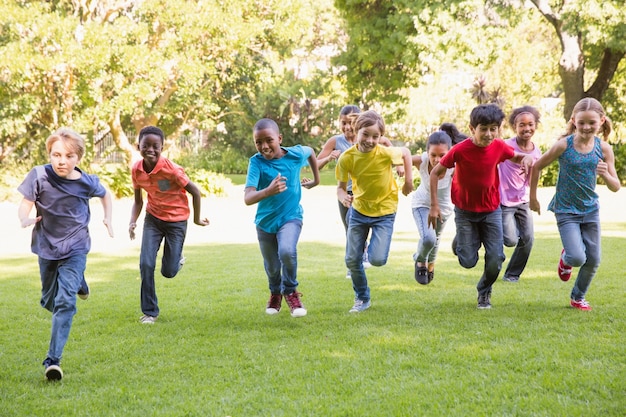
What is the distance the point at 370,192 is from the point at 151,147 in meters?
2.06

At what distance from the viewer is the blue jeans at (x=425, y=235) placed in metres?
7.92

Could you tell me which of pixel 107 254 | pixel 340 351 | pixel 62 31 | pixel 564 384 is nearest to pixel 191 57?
pixel 62 31

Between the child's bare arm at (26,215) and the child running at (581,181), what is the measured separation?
4122 millimetres

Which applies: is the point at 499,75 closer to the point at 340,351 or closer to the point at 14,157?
the point at 14,157

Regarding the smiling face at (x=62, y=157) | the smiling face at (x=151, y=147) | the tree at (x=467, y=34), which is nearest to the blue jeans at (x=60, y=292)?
the smiling face at (x=62, y=157)

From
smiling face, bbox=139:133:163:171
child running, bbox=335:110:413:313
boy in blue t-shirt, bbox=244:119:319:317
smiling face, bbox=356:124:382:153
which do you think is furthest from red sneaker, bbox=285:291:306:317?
smiling face, bbox=139:133:163:171

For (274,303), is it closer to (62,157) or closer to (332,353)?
(332,353)

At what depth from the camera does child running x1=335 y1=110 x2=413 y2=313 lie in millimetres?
6906

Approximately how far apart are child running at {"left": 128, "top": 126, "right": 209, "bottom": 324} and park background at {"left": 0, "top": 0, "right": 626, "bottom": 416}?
42cm

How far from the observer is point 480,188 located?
6.72 m

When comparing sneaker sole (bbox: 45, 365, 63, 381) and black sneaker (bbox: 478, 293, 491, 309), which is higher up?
black sneaker (bbox: 478, 293, 491, 309)

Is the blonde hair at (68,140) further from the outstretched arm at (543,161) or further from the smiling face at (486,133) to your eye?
the outstretched arm at (543,161)

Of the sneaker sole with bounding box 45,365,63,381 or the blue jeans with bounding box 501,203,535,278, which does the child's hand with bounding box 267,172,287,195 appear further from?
the blue jeans with bounding box 501,203,535,278

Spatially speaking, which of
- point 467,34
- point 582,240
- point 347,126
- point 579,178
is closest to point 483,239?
point 582,240
